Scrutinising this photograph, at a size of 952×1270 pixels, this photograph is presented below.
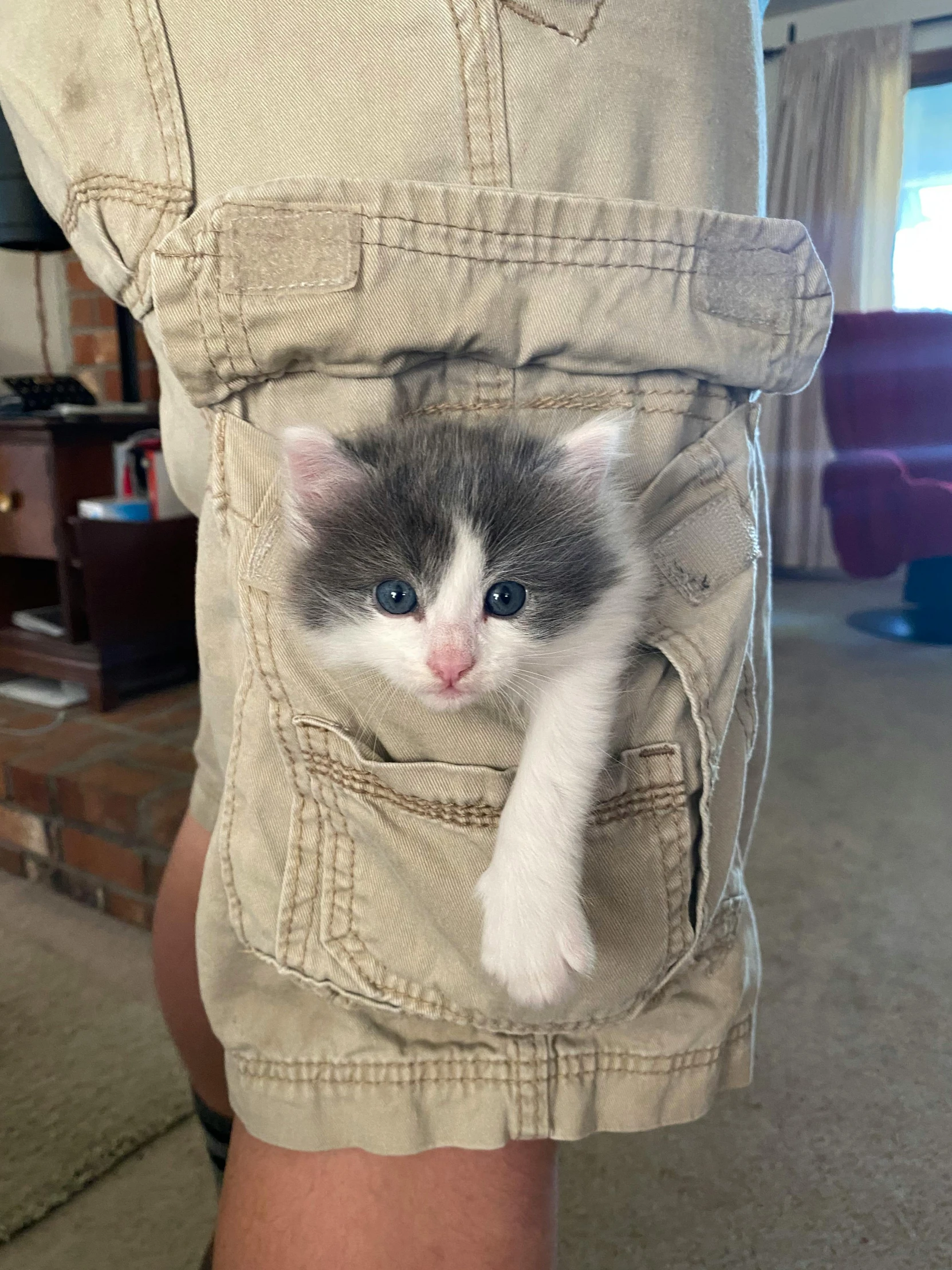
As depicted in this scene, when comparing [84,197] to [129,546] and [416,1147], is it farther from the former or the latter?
[129,546]

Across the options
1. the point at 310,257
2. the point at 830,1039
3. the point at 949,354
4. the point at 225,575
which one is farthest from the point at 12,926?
the point at 949,354

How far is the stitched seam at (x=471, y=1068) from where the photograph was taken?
27.0 inches

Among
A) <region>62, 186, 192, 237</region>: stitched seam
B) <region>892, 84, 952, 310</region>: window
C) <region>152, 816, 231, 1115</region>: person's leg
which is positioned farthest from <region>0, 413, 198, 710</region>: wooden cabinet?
<region>892, 84, 952, 310</region>: window

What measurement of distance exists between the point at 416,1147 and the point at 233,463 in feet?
1.83

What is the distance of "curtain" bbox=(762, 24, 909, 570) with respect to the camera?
197 inches

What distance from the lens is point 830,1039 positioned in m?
1.56

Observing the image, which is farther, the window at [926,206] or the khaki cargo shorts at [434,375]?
the window at [926,206]

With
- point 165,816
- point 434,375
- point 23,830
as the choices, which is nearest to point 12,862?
point 23,830

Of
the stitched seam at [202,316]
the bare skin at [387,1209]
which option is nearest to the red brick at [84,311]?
the stitched seam at [202,316]

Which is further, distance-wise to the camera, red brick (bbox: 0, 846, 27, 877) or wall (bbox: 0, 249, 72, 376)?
wall (bbox: 0, 249, 72, 376)

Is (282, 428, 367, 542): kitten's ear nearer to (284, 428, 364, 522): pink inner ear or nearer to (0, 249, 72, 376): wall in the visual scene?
(284, 428, 364, 522): pink inner ear

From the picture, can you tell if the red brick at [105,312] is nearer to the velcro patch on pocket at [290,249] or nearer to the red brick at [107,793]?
the red brick at [107,793]

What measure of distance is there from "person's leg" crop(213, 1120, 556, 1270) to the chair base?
12.7 ft

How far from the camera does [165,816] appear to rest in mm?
1830
